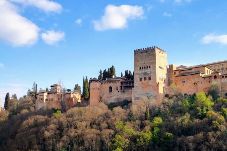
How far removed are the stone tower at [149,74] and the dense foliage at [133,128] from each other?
4.46 feet

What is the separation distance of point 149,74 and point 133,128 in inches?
322

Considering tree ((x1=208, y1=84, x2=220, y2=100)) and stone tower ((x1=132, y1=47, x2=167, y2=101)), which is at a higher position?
stone tower ((x1=132, y1=47, x2=167, y2=101))

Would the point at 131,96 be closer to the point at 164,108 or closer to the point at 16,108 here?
the point at 164,108

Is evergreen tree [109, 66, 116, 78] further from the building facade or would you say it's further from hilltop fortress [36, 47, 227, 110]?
the building facade

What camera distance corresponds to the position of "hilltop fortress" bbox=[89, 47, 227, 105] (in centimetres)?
6512

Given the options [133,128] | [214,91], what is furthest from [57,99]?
[214,91]

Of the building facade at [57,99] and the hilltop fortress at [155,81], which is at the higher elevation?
the hilltop fortress at [155,81]

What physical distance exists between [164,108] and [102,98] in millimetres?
9498

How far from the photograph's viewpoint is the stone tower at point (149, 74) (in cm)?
6581

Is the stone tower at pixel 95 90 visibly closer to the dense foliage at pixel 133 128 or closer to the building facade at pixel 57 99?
the dense foliage at pixel 133 128

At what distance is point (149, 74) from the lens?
6644 cm

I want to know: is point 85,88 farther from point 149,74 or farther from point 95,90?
point 149,74

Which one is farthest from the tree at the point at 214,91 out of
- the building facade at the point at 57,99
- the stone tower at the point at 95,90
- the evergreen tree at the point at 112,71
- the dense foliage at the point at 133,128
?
the building facade at the point at 57,99

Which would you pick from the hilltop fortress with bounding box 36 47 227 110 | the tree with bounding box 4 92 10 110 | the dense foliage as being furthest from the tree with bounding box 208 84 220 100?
the tree with bounding box 4 92 10 110
